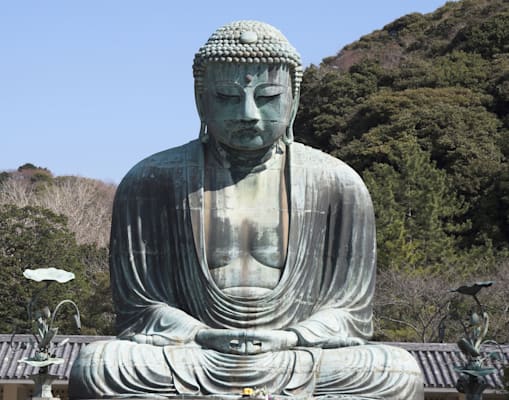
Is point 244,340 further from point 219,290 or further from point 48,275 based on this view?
point 48,275

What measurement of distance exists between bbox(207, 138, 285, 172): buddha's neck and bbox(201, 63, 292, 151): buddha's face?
0.15 metres

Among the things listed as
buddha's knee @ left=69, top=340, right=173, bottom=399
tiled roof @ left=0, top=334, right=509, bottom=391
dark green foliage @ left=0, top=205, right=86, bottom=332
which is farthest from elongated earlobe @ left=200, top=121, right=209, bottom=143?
dark green foliage @ left=0, top=205, right=86, bottom=332

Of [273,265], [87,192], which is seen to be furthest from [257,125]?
[87,192]

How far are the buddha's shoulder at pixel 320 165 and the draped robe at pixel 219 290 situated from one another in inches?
0.5

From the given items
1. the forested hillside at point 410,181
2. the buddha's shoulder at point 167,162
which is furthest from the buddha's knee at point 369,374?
the forested hillside at point 410,181

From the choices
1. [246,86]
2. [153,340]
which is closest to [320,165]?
[246,86]

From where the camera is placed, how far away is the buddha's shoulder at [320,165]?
15734 millimetres

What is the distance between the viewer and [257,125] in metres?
15.3

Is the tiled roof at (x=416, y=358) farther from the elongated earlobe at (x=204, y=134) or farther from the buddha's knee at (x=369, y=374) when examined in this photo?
the buddha's knee at (x=369, y=374)

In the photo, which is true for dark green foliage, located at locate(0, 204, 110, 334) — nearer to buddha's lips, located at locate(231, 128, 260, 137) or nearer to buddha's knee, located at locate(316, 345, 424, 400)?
buddha's lips, located at locate(231, 128, 260, 137)

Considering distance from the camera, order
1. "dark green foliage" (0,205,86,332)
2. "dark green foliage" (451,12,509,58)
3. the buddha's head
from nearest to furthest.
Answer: the buddha's head
"dark green foliage" (0,205,86,332)
"dark green foliage" (451,12,509,58)

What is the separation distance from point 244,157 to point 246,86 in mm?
712

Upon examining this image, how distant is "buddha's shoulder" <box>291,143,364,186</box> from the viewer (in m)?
15.7

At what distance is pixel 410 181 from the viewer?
41906 mm
